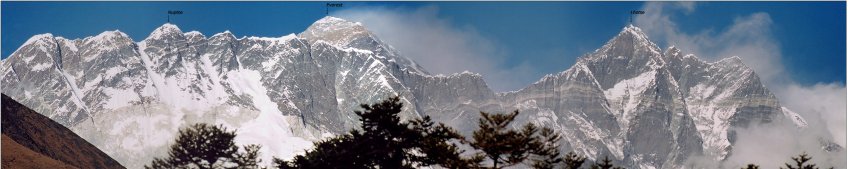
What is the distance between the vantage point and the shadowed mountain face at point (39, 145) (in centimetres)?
11338

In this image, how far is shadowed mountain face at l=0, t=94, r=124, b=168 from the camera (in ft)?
372

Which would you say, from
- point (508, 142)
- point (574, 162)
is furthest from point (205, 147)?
point (508, 142)

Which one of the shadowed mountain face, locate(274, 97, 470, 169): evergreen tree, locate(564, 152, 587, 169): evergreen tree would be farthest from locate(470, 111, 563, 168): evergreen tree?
the shadowed mountain face

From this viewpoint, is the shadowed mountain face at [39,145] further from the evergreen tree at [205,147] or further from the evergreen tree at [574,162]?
the evergreen tree at [574,162]

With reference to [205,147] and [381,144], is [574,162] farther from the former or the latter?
[205,147]

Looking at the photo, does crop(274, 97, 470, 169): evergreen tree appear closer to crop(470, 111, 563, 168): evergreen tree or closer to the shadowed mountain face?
crop(470, 111, 563, 168): evergreen tree

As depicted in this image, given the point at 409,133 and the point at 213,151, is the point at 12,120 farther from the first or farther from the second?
the point at 409,133

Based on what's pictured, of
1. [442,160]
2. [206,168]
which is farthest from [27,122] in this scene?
[442,160]

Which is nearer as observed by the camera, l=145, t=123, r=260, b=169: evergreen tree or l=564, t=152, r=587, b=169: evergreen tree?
l=564, t=152, r=587, b=169: evergreen tree

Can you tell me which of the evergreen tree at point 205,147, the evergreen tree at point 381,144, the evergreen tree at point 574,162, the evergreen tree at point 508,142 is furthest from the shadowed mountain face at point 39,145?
the evergreen tree at point 508,142

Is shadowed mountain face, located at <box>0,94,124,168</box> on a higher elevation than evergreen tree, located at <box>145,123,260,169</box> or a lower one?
higher

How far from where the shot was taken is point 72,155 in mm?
130625

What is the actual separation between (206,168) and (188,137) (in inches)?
104

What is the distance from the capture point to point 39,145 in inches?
4953
